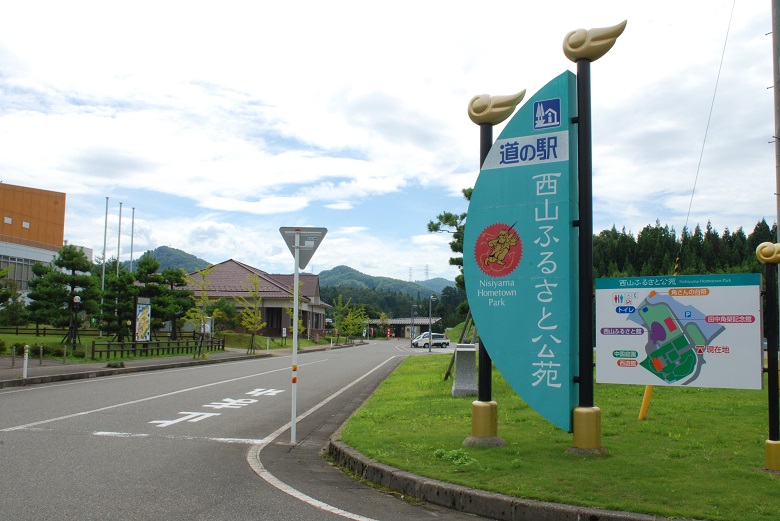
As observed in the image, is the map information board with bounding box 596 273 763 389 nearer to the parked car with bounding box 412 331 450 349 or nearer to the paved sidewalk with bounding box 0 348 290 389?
the paved sidewalk with bounding box 0 348 290 389

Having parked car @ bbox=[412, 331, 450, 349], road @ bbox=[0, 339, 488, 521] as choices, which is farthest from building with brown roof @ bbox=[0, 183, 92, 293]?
road @ bbox=[0, 339, 488, 521]

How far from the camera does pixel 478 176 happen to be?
7996 millimetres

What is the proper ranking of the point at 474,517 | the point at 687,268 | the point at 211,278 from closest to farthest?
the point at 474,517 → the point at 687,268 → the point at 211,278

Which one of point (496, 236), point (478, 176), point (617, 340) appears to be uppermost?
point (478, 176)

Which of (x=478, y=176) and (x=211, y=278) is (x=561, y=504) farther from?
(x=211, y=278)

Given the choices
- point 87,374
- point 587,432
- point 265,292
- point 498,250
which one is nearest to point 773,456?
point 587,432

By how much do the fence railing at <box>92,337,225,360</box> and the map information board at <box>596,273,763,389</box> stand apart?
23.3 m

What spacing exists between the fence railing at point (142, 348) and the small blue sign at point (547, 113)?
23.0m

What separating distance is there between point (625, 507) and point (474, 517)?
1.22m

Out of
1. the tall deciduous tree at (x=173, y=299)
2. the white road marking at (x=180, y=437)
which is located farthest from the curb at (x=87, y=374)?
the white road marking at (x=180, y=437)

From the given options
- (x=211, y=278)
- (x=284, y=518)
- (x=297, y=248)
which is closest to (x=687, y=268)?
(x=211, y=278)

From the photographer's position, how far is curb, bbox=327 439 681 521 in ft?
16.0

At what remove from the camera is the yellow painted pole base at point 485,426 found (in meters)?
7.55

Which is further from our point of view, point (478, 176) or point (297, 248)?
point (297, 248)
